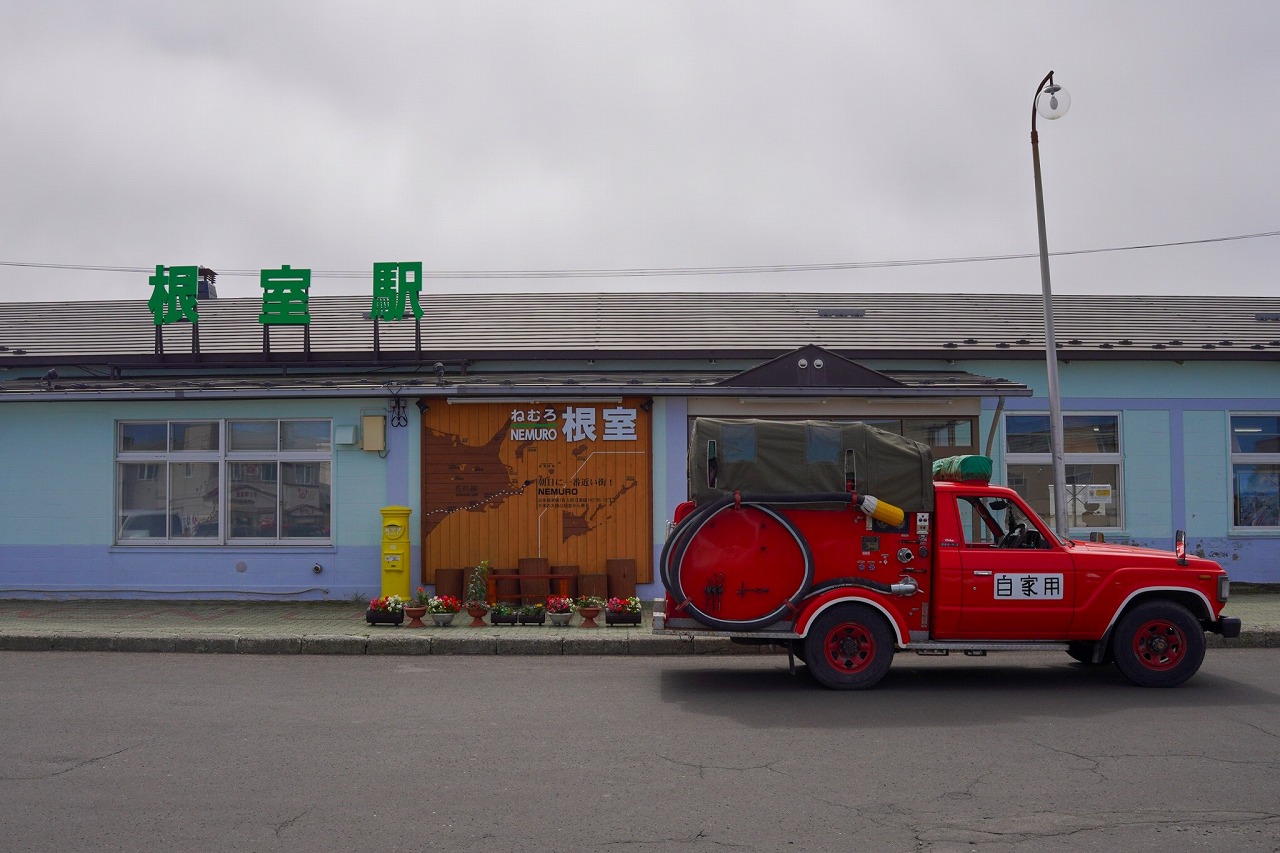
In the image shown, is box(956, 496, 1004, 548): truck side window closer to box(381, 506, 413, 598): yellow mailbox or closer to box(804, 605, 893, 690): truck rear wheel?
box(804, 605, 893, 690): truck rear wheel

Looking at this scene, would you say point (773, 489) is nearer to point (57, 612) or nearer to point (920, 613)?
point (920, 613)

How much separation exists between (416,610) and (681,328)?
747 cm

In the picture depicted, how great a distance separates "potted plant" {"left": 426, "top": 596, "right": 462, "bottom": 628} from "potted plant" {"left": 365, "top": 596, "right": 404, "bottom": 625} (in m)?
0.37

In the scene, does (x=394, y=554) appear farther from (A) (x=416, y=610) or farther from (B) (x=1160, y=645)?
(B) (x=1160, y=645)

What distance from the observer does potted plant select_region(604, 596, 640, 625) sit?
1295 cm

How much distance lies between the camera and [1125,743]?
7.41 m

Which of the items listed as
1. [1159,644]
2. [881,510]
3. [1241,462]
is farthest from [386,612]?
[1241,462]

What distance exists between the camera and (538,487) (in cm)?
1497

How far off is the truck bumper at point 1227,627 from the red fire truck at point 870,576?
0.02 metres

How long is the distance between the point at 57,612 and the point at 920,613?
11.6m

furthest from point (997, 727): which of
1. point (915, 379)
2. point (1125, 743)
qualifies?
point (915, 379)

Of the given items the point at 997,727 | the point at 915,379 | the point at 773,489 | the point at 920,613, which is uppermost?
the point at 915,379

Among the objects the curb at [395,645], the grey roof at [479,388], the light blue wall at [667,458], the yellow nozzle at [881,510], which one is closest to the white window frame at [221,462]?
the grey roof at [479,388]

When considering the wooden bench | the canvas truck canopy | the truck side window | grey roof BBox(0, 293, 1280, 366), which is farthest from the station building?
the canvas truck canopy
